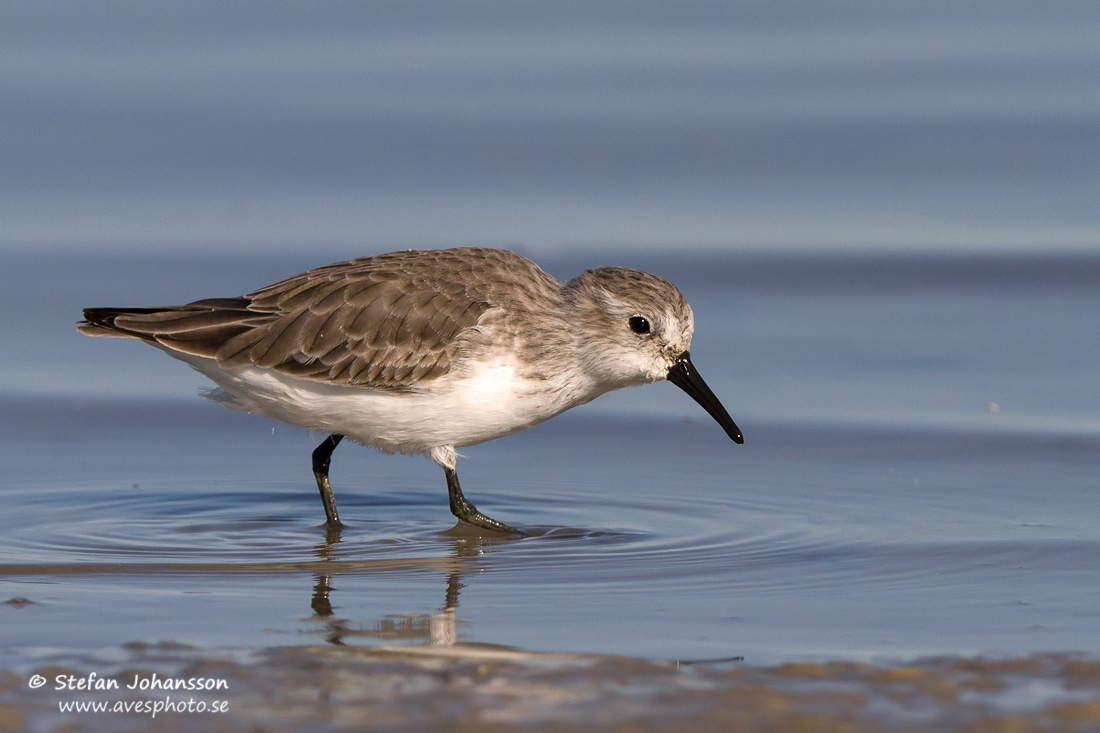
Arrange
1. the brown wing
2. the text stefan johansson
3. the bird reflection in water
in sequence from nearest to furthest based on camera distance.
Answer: the text stefan johansson < the bird reflection in water < the brown wing

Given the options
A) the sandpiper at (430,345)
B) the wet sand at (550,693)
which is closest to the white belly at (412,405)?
the sandpiper at (430,345)

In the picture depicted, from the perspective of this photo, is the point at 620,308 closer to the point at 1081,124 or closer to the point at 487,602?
the point at 487,602

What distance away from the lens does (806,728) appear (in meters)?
4.84

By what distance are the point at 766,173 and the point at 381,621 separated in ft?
27.0

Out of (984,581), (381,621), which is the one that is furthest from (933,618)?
(381,621)

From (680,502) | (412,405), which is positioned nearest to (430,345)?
(412,405)

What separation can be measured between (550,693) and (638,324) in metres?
3.12

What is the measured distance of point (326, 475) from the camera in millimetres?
8422

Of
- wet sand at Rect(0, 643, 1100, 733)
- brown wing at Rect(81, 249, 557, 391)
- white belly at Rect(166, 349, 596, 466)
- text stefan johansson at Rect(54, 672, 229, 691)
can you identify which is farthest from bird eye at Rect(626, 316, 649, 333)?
text stefan johansson at Rect(54, 672, 229, 691)

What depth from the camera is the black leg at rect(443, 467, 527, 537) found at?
799 cm

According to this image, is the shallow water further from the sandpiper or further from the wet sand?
the sandpiper

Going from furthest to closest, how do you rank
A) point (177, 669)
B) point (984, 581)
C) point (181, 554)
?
point (181, 554), point (984, 581), point (177, 669)

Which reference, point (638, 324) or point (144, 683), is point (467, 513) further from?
point (144, 683)

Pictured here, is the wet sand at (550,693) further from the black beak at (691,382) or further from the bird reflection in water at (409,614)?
the black beak at (691,382)
